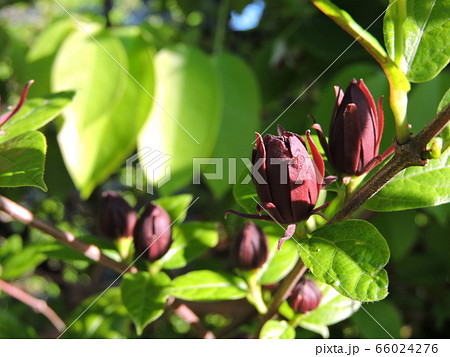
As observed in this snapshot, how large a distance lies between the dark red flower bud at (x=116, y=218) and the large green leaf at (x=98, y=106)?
0.10 meters

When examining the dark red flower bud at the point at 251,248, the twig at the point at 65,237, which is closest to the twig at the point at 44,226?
the twig at the point at 65,237

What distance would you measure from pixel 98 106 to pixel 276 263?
27 cm

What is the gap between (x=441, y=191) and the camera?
378mm

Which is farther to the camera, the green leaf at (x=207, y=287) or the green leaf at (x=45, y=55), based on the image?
the green leaf at (x=45, y=55)

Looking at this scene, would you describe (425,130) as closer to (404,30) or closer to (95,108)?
(404,30)

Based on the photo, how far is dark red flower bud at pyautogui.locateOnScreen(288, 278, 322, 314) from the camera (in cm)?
45

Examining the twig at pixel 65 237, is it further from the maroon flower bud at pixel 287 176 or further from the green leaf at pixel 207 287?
the maroon flower bud at pixel 287 176

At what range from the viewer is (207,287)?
Answer: 48cm

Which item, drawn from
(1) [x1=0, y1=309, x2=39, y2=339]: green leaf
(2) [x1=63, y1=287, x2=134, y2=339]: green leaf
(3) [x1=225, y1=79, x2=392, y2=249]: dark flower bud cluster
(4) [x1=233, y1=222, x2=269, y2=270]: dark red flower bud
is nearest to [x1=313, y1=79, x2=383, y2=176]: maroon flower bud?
(3) [x1=225, y1=79, x2=392, y2=249]: dark flower bud cluster

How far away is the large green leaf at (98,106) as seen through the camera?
1.98ft

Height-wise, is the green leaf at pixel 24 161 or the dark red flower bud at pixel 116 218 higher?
the green leaf at pixel 24 161

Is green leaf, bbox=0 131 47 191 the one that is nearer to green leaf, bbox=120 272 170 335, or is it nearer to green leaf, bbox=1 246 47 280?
green leaf, bbox=120 272 170 335

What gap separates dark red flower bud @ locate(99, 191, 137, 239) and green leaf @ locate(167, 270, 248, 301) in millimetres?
72

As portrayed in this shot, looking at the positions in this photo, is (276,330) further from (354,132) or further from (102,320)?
(102,320)
